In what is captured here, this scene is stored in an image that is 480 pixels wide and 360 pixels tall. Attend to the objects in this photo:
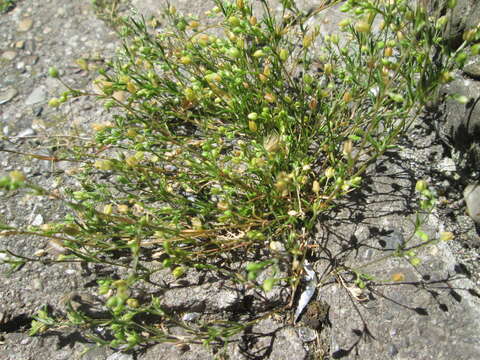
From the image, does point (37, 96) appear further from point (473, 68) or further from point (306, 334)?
point (473, 68)

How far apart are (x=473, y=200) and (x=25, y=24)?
308 centimetres

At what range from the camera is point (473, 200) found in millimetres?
1604

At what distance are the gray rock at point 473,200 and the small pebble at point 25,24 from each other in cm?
299

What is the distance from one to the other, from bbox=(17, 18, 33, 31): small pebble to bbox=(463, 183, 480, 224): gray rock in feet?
9.82

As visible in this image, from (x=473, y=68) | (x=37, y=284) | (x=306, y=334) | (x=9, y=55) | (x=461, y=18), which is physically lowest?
(x=306, y=334)

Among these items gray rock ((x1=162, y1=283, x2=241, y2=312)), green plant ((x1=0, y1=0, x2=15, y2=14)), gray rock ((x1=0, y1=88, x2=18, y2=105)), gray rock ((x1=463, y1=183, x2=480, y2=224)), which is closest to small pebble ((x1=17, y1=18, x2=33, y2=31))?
green plant ((x1=0, y1=0, x2=15, y2=14))

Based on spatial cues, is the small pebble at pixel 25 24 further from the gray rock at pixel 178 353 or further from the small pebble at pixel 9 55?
the gray rock at pixel 178 353

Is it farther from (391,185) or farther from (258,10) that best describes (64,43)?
(391,185)

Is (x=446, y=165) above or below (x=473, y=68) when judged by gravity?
below

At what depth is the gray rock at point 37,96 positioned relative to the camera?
2.46 meters

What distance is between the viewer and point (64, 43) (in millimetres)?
2742

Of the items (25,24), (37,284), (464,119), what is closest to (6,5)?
(25,24)

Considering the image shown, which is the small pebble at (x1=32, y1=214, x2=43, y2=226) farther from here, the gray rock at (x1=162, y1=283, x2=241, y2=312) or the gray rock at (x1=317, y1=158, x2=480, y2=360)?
the gray rock at (x1=317, y1=158, x2=480, y2=360)

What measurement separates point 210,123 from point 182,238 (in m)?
0.72
